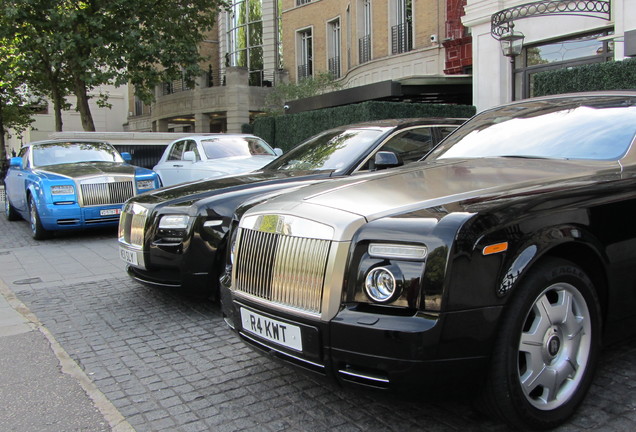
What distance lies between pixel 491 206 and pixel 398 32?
22659 millimetres

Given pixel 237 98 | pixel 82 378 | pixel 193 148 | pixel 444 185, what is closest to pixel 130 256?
pixel 82 378

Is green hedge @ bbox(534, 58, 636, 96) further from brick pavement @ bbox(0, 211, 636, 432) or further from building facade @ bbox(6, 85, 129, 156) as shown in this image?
building facade @ bbox(6, 85, 129, 156)

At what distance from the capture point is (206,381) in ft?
12.3

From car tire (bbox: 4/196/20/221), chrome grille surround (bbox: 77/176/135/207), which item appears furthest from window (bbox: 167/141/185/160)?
car tire (bbox: 4/196/20/221)

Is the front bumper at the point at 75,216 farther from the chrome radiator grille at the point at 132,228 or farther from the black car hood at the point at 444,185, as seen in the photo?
the black car hood at the point at 444,185

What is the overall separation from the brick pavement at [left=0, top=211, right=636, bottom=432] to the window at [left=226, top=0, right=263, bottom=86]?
104 ft

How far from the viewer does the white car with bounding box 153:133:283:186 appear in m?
10.2

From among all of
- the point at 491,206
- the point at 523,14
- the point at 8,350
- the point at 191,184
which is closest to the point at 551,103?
the point at 491,206

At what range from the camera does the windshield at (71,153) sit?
11.1 metres

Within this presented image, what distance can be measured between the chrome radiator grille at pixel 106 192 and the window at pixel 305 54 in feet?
76.4

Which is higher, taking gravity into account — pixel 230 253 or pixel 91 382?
pixel 230 253

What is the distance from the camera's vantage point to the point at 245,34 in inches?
1484

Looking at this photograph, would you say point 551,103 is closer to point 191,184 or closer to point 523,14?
point 191,184

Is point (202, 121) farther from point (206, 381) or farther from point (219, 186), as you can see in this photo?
point (206, 381)
